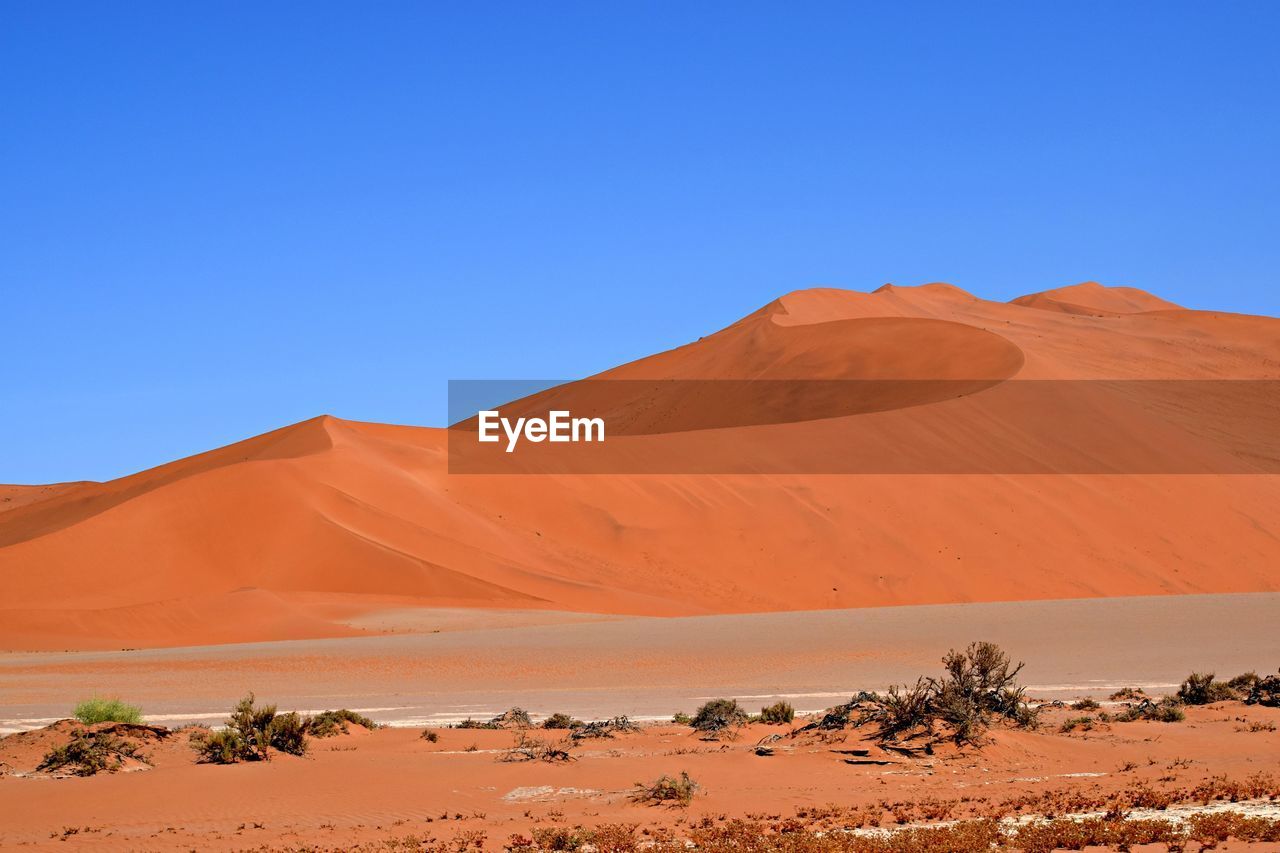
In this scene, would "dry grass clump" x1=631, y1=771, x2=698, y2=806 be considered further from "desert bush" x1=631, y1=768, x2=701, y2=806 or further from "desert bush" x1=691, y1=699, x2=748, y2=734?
"desert bush" x1=691, y1=699, x2=748, y2=734

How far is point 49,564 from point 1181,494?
1238 inches

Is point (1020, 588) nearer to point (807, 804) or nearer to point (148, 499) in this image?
point (148, 499)

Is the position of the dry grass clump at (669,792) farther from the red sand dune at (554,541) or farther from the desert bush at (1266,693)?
the red sand dune at (554,541)

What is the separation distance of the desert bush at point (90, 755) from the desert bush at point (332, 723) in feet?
5.92

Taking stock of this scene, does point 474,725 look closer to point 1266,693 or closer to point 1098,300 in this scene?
point 1266,693

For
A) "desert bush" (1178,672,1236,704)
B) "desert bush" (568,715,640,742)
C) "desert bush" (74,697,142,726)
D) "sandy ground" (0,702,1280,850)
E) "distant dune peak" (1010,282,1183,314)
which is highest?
"distant dune peak" (1010,282,1183,314)

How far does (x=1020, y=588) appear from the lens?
3303 centimetres

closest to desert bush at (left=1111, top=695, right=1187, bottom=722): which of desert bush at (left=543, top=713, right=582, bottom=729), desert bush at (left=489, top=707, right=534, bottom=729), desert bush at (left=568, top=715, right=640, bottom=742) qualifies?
desert bush at (left=568, top=715, right=640, bottom=742)

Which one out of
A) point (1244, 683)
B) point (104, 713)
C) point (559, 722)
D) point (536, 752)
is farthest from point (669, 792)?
point (1244, 683)

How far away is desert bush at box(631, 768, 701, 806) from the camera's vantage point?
9852 millimetres

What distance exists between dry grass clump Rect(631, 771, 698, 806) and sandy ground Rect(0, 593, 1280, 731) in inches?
212

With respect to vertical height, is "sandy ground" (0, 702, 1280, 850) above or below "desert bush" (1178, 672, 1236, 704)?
below

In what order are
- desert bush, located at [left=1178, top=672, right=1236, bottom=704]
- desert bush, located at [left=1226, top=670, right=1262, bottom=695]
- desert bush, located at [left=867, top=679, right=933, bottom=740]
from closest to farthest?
desert bush, located at [left=867, top=679, right=933, bottom=740], desert bush, located at [left=1178, top=672, right=1236, bottom=704], desert bush, located at [left=1226, top=670, right=1262, bottom=695]

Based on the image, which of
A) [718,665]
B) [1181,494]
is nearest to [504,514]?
[718,665]
